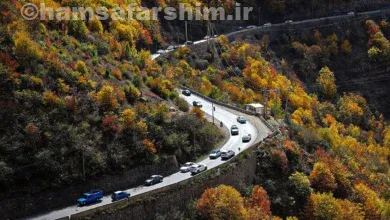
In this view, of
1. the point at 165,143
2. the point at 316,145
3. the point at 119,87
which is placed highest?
the point at 119,87

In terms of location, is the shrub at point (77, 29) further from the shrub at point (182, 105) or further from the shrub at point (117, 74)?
the shrub at point (182, 105)

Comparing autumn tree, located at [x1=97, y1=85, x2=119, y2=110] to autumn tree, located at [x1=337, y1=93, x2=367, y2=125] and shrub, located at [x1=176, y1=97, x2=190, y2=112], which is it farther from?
autumn tree, located at [x1=337, y1=93, x2=367, y2=125]

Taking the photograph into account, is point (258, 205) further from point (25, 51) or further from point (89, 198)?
point (25, 51)

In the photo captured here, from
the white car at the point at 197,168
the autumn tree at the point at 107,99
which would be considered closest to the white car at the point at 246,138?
→ the white car at the point at 197,168

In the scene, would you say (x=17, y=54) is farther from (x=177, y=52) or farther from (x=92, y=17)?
(x=177, y=52)

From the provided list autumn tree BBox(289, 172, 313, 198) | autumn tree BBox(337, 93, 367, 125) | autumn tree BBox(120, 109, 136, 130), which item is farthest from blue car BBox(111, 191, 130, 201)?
autumn tree BBox(337, 93, 367, 125)

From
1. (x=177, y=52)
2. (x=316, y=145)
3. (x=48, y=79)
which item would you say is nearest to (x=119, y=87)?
(x=48, y=79)

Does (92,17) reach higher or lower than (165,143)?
higher
